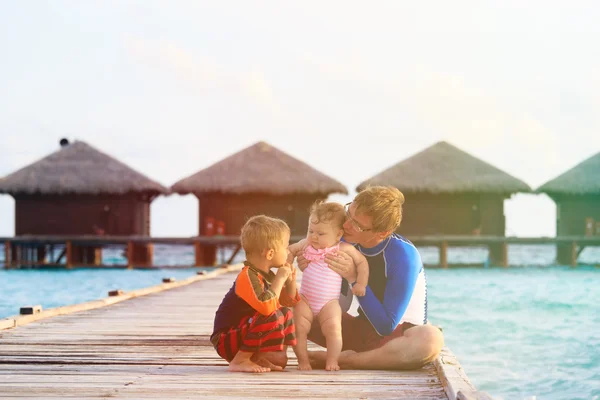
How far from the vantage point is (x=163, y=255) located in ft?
166

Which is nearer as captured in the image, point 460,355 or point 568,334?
point 460,355

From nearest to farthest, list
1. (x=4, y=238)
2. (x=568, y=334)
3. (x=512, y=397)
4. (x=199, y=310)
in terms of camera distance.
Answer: (x=199, y=310), (x=512, y=397), (x=568, y=334), (x=4, y=238)

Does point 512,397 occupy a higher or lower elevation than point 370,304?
lower

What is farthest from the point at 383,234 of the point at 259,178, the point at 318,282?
the point at 259,178

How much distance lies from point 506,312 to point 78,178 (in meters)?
15.1

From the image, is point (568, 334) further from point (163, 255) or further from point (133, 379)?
point (163, 255)

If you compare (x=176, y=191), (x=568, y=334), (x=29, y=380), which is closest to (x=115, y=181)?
(x=176, y=191)

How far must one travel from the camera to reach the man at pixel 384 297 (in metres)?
3.80

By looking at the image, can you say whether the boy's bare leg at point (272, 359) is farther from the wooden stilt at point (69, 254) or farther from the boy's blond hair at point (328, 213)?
the wooden stilt at point (69, 254)

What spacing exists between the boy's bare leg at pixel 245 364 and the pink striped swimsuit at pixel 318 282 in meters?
0.39

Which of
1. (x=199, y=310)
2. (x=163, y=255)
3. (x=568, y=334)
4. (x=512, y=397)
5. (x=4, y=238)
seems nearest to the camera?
(x=199, y=310)

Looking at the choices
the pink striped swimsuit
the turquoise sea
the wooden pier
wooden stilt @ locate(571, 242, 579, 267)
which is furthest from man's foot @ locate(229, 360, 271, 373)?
wooden stilt @ locate(571, 242, 579, 267)

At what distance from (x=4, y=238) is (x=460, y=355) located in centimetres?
1811

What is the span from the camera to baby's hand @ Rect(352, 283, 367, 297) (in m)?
3.85
